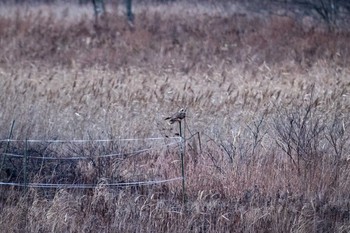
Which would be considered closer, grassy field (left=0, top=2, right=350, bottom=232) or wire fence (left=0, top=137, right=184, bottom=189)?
grassy field (left=0, top=2, right=350, bottom=232)

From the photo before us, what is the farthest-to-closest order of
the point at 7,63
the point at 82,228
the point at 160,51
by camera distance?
the point at 160,51, the point at 7,63, the point at 82,228

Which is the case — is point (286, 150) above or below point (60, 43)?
above

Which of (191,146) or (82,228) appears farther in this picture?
(191,146)

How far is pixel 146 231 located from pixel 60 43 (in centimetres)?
1140

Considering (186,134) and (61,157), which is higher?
(61,157)

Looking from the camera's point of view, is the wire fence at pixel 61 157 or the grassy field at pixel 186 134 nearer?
the grassy field at pixel 186 134

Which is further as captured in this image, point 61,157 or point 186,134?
point 186,134

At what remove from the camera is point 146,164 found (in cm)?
822

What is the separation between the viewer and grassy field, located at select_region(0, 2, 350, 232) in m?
7.14

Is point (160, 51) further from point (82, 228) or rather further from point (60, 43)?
point (82, 228)

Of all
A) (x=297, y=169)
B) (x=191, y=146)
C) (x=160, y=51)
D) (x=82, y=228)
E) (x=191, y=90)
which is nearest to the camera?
(x=82, y=228)

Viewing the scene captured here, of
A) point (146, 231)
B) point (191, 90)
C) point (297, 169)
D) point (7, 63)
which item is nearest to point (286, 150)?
point (297, 169)

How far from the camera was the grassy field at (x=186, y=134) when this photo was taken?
23.4ft

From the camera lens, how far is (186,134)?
30.7 ft
